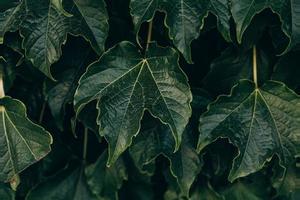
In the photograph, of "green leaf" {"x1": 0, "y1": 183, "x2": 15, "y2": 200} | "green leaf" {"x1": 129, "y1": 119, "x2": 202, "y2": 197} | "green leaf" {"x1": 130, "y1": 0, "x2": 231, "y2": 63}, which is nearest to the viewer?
"green leaf" {"x1": 130, "y1": 0, "x2": 231, "y2": 63}

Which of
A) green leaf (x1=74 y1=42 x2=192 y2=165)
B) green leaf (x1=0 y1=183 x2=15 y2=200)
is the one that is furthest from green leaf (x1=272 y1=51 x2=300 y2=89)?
green leaf (x1=0 y1=183 x2=15 y2=200)

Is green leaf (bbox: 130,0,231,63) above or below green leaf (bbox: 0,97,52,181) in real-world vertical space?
above

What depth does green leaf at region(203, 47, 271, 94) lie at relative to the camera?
164cm

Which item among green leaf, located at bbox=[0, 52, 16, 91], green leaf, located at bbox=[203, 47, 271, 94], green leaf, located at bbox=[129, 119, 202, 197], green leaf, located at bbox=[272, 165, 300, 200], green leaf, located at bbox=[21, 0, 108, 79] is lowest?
green leaf, located at bbox=[272, 165, 300, 200]

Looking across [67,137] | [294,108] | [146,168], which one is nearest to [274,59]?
[294,108]

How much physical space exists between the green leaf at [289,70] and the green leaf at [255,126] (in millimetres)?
89

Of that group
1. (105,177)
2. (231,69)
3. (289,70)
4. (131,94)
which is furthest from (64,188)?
(289,70)

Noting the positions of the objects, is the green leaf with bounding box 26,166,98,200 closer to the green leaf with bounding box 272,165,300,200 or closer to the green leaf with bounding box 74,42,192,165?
the green leaf with bounding box 74,42,192,165

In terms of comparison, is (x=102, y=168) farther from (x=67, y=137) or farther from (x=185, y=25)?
(x=185, y=25)

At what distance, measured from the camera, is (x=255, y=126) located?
1504 millimetres

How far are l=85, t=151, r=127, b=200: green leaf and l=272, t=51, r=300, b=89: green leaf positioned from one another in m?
0.48

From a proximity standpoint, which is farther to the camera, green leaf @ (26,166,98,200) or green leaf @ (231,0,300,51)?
green leaf @ (26,166,98,200)

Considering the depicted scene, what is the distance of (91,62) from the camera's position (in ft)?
5.37

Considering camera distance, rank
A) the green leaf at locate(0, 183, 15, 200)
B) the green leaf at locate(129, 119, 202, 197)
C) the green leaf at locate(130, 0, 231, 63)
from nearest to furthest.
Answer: the green leaf at locate(130, 0, 231, 63) < the green leaf at locate(129, 119, 202, 197) < the green leaf at locate(0, 183, 15, 200)
